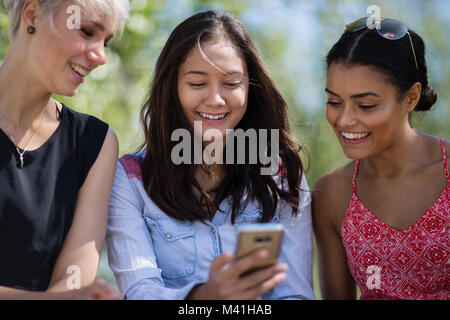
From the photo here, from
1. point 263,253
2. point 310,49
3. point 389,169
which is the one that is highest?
point 310,49

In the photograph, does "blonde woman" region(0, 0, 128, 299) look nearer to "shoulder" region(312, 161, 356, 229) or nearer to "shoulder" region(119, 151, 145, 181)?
"shoulder" region(119, 151, 145, 181)

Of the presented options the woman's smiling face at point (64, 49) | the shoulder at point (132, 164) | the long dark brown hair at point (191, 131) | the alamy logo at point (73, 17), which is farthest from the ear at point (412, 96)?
the alamy logo at point (73, 17)

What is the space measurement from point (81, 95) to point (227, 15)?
1928 mm

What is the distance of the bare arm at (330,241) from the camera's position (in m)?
2.80

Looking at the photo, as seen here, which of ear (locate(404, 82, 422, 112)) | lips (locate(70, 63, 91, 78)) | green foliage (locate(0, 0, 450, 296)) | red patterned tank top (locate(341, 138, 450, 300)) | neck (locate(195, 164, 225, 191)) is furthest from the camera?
green foliage (locate(0, 0, 450, 296))

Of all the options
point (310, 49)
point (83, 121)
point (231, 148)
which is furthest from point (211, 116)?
point (310, 49)

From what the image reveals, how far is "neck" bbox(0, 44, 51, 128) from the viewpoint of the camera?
7.80 feet

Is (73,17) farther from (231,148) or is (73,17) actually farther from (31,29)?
(231,148)

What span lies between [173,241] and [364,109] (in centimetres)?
100

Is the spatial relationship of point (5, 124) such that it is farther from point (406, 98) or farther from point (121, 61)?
point (121, 61)

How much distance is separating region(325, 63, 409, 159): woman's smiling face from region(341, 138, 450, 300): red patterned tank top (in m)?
0.27

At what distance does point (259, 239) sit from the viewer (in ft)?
6.00

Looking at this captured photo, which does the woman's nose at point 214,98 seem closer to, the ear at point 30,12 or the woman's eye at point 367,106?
the woman's eye at point 367,106

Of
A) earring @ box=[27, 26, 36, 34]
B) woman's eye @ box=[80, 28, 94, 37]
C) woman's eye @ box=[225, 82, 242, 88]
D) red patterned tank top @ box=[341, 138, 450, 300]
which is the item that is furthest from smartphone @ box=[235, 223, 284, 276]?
earring @ box=[27, 26, 36, 34]
